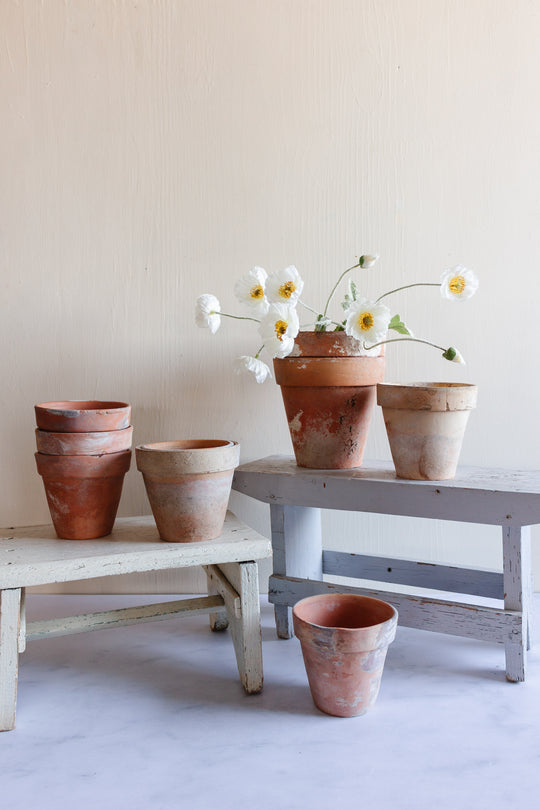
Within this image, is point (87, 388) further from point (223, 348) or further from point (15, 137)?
point (15, 137)

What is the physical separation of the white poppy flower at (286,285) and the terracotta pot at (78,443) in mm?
488

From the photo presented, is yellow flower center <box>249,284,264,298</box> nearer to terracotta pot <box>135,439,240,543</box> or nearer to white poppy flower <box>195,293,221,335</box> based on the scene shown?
white poppy flower <box>195,293,221,335</box>

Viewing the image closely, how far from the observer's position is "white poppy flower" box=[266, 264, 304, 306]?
5.01ft

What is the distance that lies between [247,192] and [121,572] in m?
1.12

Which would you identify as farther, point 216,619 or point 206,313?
point 216,619

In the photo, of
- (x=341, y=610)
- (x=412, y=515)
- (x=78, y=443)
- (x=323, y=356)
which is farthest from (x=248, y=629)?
(x=323, y=356)

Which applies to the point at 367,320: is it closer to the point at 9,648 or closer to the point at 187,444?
the point at 187,444

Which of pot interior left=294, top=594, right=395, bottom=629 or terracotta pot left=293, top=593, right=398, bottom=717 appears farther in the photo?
pot interior left=294, top=594, right=395, bottom=629

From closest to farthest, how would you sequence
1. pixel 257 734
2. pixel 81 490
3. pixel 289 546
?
pixel 257 734 → pixel 81 490 → pixel 289 546

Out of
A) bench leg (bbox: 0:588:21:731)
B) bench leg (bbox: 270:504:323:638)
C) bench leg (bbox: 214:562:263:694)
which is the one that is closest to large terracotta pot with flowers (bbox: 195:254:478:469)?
bench leg (bbox: 270:504:323:638)

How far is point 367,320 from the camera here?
1511 mm

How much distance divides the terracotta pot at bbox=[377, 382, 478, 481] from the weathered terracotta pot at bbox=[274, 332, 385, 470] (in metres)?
0.08

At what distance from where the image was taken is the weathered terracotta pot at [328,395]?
161 cm

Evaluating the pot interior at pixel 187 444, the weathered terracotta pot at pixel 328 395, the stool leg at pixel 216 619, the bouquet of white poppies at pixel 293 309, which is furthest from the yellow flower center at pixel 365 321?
the stool leg at pixel 216 619
